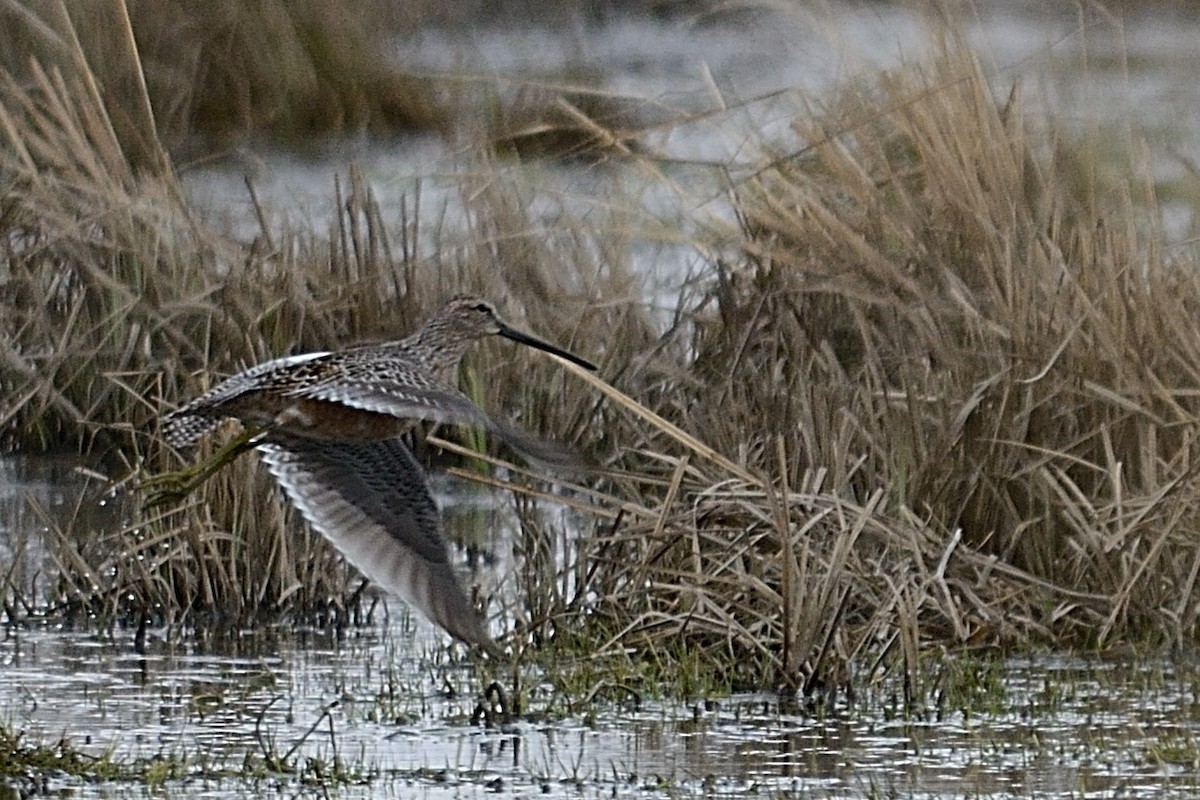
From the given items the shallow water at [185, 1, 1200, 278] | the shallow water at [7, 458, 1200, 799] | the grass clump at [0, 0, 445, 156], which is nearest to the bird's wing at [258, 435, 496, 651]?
the shallow water at [7, 458, 1200, 799]

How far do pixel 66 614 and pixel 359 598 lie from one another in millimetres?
776

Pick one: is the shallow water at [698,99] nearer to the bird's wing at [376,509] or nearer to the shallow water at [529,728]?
the bird's wing at [376,509]

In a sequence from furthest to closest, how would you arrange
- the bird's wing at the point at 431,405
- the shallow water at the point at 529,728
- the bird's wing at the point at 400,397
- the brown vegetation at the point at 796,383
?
the brown vegetation at the point at 796,383 → the bird's wing at the point at 400,397 → the shallow water at the point at 529,728 → the bird's wing at the point at 431,405

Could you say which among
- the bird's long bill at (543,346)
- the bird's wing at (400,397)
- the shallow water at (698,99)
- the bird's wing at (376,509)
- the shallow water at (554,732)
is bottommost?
the shallow water at (554,732)

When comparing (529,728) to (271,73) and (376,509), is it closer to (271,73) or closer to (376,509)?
(376,509)

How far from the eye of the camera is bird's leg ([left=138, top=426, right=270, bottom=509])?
664cm

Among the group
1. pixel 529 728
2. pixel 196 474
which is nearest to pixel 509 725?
pixel 529 728

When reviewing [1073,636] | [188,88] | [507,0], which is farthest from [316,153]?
[1073,636]

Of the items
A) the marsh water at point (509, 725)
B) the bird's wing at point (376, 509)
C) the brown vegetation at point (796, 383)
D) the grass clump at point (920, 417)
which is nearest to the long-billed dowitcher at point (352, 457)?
the bird's wing at point (376, 509)

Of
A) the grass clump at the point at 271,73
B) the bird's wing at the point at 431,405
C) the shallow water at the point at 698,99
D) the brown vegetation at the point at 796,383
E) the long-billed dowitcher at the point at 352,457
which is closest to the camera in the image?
the bird's wing at the point at 431,405

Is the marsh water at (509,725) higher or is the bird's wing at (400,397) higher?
the bird's wing at (400,397)

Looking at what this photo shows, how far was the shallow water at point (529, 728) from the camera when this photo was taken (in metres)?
5.58

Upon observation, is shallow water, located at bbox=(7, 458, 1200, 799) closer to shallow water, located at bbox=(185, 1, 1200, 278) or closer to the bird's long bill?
the bird's long bill

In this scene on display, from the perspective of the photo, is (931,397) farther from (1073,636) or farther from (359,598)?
(359,598)
